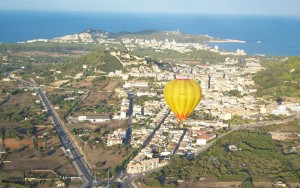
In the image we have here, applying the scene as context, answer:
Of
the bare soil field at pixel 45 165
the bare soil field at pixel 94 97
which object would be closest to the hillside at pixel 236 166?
the bare soil field at pixel 45 165

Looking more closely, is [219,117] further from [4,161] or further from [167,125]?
[4,161]

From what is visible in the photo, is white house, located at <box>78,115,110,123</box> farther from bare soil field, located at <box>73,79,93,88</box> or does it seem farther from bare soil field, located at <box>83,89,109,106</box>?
bare soil field, located at <box>73,79,93,88</box>

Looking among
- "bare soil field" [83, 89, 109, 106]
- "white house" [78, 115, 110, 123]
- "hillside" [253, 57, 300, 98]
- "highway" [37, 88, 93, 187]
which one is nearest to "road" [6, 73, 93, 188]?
"highway" [37, 88, 93, 187]

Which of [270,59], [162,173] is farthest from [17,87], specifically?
[270,59]

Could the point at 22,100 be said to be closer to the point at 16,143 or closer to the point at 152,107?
the point at 152,107

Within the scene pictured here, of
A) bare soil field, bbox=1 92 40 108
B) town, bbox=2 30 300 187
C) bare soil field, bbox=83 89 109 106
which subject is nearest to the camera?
town, bbox=2 30 300 187

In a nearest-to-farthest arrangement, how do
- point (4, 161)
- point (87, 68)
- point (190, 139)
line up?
point (4, 161) → point (190, 139) → point (87, 68)
